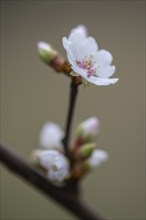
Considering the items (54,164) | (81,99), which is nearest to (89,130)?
(54,164)

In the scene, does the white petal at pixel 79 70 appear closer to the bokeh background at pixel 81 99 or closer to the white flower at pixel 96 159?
the white flower at pixel 96 159

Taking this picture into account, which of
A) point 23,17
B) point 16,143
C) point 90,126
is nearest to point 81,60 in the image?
point 90,126

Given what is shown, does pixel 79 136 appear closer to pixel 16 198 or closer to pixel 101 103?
pixel 16 198

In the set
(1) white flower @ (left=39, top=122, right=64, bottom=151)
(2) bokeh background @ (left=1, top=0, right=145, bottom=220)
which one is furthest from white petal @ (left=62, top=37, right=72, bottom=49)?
(2) bokeh background @ (left=1, top=0, right=145, bottom=220)

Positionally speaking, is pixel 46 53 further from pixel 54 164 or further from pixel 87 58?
pixel 54 164

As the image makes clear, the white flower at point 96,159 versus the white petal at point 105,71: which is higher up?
the white petal at point 105,71

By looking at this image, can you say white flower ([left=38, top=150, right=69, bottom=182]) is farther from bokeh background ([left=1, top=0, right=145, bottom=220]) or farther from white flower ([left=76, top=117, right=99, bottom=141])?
bokeh background ([left=1, top=0, right=145, bottom=220])

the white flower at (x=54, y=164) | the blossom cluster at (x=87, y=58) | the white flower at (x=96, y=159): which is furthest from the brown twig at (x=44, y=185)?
the blossom cluster at (x=87, y=58)

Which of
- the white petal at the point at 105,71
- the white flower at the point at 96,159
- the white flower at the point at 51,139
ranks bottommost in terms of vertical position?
the white flower at the point at 51,139
